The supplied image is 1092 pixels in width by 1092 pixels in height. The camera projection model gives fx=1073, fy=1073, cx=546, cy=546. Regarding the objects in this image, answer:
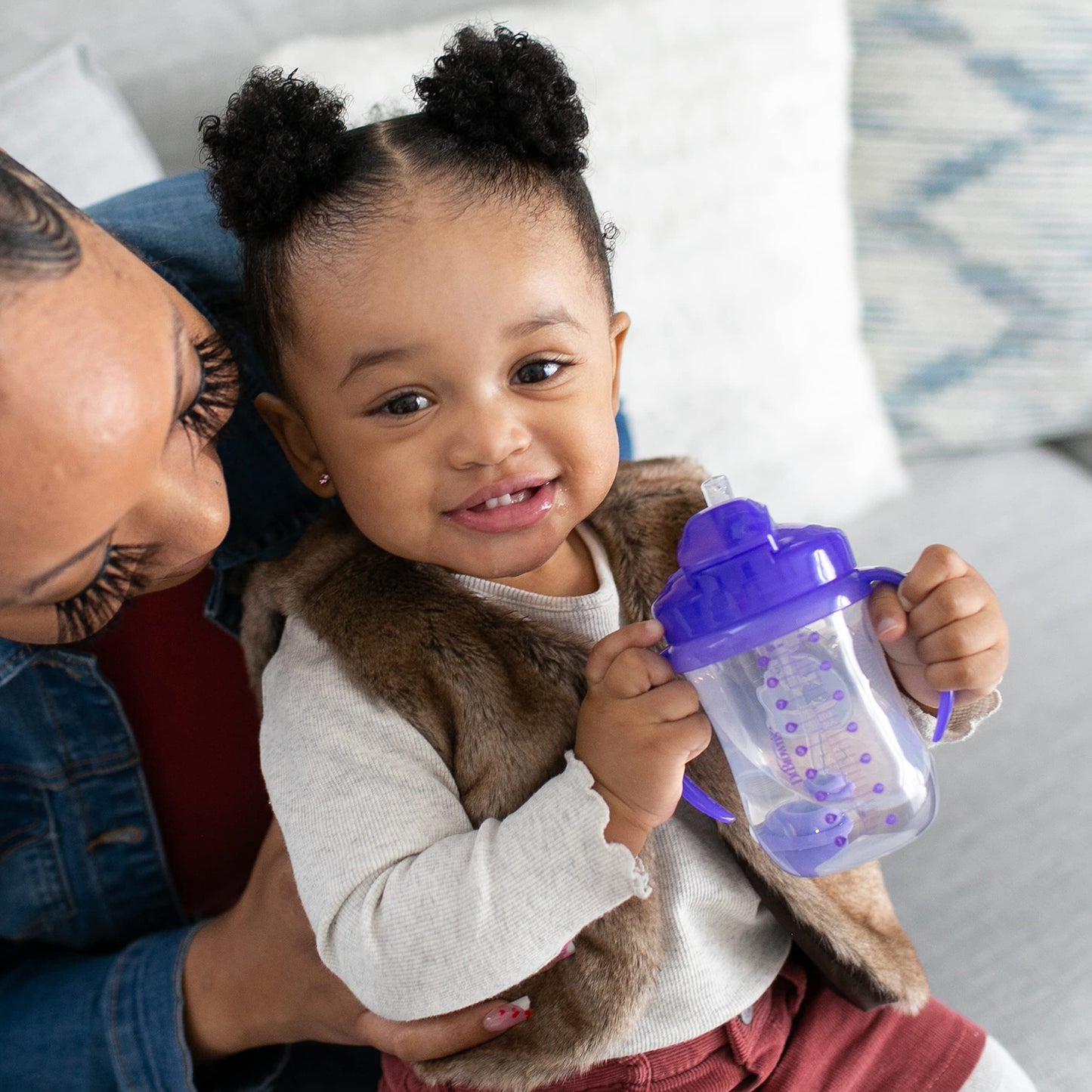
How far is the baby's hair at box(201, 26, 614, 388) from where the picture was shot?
0.92 meters

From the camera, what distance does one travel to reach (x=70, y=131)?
1.38 m

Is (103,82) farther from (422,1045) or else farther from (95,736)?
(422,1045)

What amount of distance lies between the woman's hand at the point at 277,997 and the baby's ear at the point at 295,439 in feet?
1.23

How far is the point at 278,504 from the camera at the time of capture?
3.95 ft

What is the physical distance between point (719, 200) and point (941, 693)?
88 centimetres

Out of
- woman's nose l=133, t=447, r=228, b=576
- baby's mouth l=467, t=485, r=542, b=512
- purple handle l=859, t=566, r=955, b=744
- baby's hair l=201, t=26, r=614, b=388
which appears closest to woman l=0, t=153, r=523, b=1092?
woman's nose l=133, t=447, r=228, b=576

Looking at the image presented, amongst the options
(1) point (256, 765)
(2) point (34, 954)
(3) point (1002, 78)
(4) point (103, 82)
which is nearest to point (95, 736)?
(1) point (256, 765)

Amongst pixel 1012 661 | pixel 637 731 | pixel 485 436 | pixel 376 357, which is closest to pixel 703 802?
pixel 637 731

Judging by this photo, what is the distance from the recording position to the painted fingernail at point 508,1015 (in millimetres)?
942

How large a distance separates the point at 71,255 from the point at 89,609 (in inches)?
10.0

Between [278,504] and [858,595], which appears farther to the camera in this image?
[278,504]

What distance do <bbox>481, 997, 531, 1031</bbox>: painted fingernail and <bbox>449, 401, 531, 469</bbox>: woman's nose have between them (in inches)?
18.6

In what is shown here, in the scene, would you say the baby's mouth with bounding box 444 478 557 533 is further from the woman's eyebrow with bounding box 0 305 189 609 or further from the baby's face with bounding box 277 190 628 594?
the woman's eyebrow with bounding box 0 305 189 609

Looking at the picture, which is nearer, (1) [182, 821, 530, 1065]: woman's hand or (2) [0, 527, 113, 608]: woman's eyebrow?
(2) [0, 527, 113, 608]: woman's eyebrow
